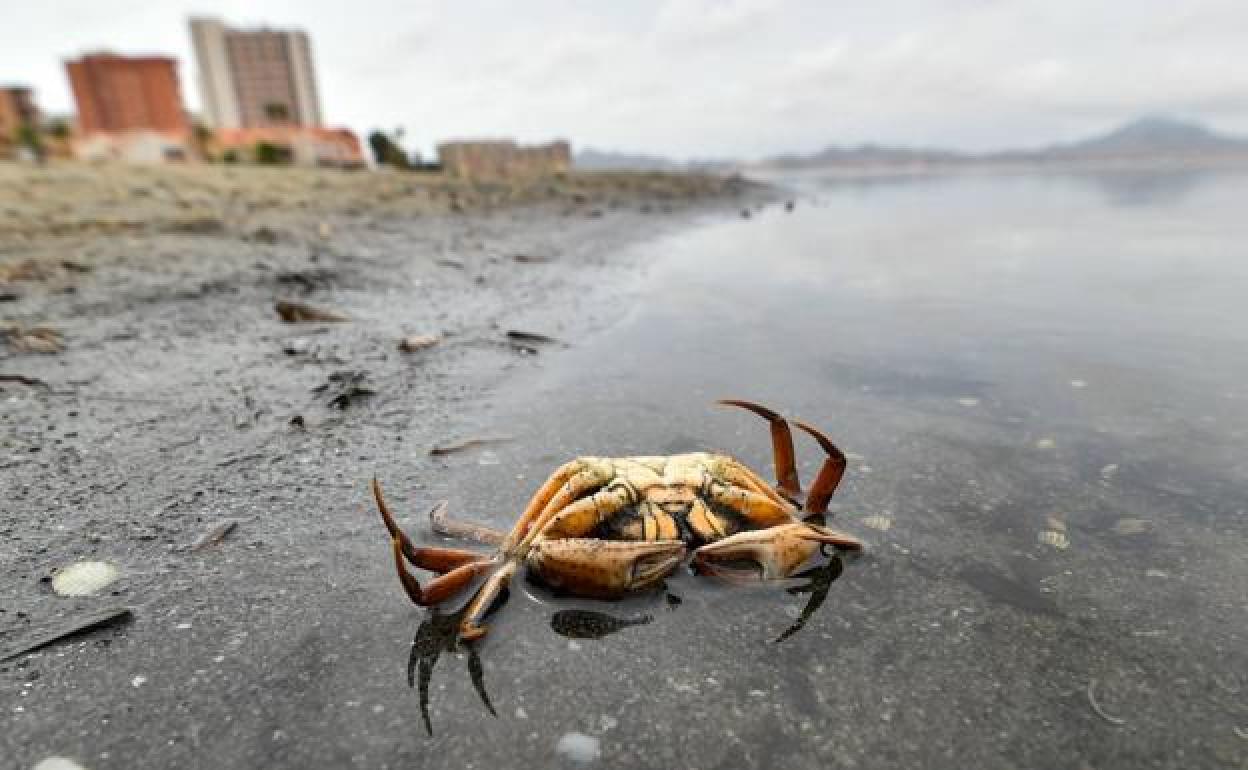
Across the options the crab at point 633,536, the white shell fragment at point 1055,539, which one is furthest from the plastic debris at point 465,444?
the white shell fragment at point 1055,539

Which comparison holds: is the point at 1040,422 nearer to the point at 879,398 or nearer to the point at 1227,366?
the point at 879,398

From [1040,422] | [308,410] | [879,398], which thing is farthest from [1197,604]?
[308,410]

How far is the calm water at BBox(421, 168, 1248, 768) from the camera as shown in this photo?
7.31ft

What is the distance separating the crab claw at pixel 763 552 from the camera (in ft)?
9.42

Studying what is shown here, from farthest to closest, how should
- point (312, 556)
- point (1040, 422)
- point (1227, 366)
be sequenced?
point (1227, 366) < point (1040, 422) < point (312, 556)

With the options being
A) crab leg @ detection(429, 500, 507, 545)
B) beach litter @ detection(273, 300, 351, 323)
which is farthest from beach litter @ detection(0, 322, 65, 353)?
crab leg @ detection(429, 500, 507, 545)

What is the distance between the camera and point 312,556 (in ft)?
10.4

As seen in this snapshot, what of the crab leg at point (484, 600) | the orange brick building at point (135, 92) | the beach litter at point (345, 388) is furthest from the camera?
the orange brick building at point (135, 92)

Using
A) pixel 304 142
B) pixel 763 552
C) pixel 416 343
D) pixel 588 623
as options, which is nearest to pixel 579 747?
pixel 588 623

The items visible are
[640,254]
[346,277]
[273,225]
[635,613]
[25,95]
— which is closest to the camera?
[635,613]

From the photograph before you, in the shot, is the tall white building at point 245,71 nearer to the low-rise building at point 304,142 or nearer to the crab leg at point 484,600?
the low-rise building at point 304,142

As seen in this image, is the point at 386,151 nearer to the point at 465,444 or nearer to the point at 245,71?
the point at 465,444

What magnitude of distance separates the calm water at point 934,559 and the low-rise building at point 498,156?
58.9 metres

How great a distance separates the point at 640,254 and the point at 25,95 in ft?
424
